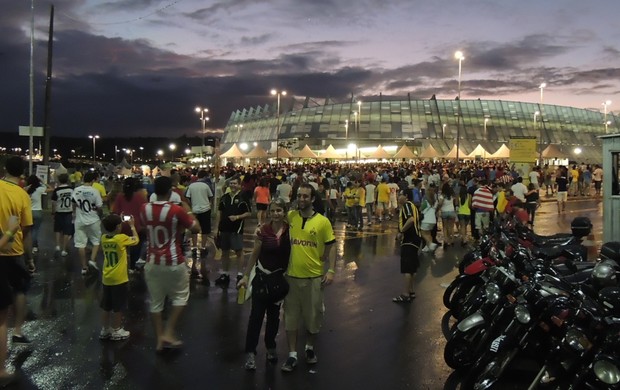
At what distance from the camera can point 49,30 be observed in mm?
20484

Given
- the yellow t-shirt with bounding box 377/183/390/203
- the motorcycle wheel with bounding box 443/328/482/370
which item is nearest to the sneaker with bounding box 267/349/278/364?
the motorcycle wheel with bounding box 443/328/482/370

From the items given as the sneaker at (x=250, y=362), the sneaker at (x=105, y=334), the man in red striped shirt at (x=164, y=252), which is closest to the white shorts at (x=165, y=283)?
the man in red striped shirt at (x=164, y=252)

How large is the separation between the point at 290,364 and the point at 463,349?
1.72 metres

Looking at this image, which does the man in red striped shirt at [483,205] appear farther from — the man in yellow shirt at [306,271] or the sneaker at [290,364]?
the sneaker at [290,364]

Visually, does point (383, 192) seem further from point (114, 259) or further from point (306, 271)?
point (306, 271)

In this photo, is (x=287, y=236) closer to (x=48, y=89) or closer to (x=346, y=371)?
(x=346, y=371)

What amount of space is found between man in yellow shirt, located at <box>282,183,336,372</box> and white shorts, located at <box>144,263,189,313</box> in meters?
1.15

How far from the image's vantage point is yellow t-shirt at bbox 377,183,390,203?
16.9 m

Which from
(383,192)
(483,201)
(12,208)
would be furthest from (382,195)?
(12,208)

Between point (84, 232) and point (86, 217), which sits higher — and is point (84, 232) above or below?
below

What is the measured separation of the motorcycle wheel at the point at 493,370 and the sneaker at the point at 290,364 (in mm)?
1708

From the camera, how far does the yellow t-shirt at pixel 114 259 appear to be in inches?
236

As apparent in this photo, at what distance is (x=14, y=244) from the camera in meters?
5.31

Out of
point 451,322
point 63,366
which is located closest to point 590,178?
point 451,322
